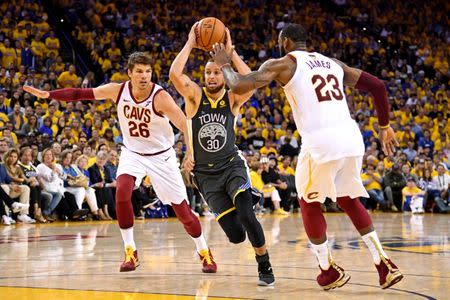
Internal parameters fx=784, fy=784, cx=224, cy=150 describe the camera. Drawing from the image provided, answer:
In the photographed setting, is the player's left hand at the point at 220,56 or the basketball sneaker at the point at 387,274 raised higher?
the player's left hand at the point at 220,56

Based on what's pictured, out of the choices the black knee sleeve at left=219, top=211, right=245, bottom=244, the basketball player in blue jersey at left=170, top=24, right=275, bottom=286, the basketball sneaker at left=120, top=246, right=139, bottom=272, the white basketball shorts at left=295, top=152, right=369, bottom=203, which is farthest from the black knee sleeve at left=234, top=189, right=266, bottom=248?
the basketball sneaker at left=120, top=246, right=139, bottom=272

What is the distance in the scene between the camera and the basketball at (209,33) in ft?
23.3

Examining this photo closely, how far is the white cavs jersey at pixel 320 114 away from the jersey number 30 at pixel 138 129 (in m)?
2.04

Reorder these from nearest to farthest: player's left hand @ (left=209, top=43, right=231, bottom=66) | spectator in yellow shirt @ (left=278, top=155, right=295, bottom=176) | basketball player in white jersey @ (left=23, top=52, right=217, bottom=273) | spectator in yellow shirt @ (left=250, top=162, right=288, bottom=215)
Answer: player's left hand @ (left=209, top=43, right=231, bottom=66) → basketball player in white jersey @ (left=23, top=52, right=217, bottom=273) → spectator in yellow shirt @ (left=250, top=162, right=288, bottom=215) → spectator in yellow shirt @ (left=278, top=155, right=295, bottom=176)

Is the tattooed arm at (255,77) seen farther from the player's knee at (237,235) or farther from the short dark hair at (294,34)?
the player's knee at (237,235)

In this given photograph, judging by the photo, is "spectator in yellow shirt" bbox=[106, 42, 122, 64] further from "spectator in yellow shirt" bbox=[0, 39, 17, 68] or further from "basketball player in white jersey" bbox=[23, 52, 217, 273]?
"basketball player in white jersey" bbox=[23, 52, 217, 273]

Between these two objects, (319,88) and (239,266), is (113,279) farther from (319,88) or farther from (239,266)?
(319,88)

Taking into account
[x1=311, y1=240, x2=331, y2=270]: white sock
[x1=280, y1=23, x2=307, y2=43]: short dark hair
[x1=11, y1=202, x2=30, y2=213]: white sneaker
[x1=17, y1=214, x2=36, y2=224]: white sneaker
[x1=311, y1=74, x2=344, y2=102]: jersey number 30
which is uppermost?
[x1=280, y1=23, x2=307, y2=43]: short dark hair

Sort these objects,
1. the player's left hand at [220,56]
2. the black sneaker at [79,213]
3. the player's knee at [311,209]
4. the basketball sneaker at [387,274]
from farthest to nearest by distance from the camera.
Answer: the black sneaker at [79,213] → the player's knee at [311,209] → the player's left hand at [220,56] → the basketball sneaker at [387,274]

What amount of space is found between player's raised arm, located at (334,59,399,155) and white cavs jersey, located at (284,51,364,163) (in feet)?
0.91

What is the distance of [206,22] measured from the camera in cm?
714

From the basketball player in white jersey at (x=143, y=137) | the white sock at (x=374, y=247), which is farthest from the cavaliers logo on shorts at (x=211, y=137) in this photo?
the white sock at (x=374, y=247)

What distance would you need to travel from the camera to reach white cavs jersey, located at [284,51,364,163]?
19.1 feet

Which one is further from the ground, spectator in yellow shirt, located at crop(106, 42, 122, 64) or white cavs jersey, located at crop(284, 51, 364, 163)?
white cavs jersey, located at crop(284, 51, 364, 163)
